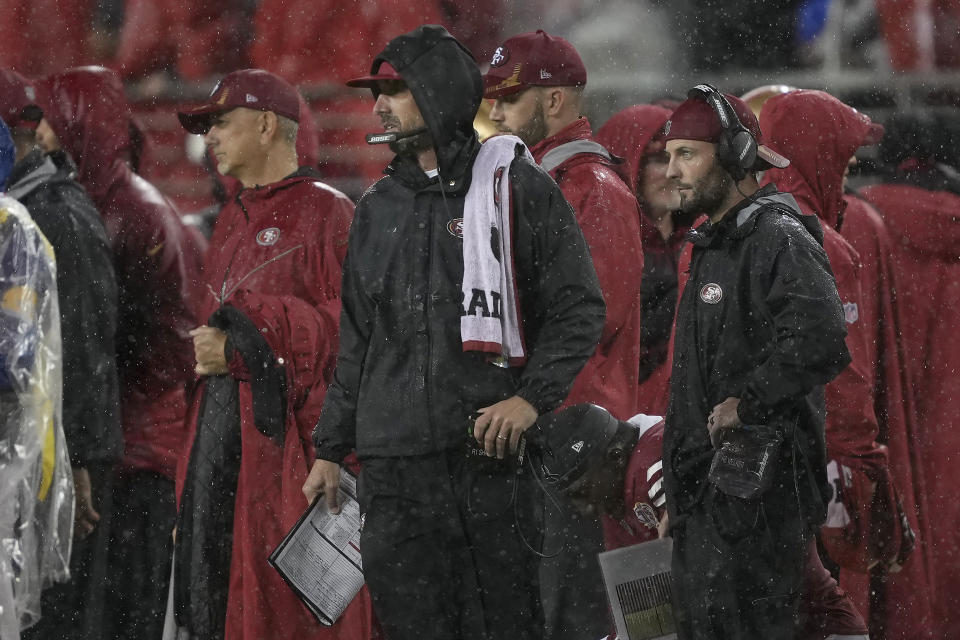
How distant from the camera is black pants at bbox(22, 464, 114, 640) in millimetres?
6184

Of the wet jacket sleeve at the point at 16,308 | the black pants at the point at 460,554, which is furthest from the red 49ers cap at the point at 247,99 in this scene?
the black pants at the point at 460,554

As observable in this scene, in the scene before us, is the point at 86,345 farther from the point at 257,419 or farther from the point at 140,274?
the point at 257,419

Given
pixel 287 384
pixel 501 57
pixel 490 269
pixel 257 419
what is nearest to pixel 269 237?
pixel 287 384

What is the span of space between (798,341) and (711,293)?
346 mm

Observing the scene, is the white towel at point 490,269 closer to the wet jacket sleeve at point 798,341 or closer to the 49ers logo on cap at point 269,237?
the wet jacket sleeve at point 798,341

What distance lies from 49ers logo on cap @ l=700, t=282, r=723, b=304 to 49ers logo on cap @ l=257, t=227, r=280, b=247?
185 centimetres

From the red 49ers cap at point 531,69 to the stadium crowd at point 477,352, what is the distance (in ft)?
0.05

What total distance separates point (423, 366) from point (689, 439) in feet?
2.65

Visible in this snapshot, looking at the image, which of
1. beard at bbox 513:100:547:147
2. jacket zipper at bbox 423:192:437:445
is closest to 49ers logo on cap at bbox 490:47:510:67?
beard at bbox 513:100:547:147

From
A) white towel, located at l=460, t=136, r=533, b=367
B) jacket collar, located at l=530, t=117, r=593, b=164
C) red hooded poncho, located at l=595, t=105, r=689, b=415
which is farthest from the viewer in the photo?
red hooded poncho, located at l=595, t=105, r=689, b=415

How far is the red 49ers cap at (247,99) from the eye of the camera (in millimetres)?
5918

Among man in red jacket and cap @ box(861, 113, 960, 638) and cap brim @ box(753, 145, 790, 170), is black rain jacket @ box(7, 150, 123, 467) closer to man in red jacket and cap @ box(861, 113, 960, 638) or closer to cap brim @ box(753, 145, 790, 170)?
cap brim @ box(753, 145, 790, 170)

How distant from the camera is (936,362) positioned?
21.9ft

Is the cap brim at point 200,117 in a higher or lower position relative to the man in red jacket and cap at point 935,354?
higher
